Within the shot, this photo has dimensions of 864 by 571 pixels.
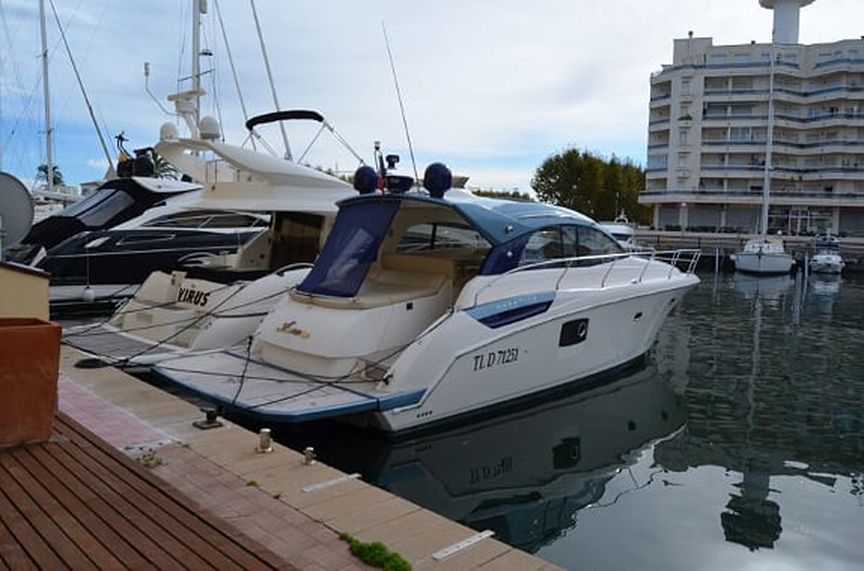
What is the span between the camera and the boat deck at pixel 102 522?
138 inches

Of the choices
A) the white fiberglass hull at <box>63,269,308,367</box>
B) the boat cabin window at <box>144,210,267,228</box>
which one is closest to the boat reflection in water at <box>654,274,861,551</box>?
the white fiberglass hull at <box>63,269,308,367</box>

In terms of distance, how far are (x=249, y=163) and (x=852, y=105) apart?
72.2m

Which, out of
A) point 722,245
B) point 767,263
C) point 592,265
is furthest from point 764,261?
point 592,265

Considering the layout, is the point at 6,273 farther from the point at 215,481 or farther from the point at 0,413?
the point at 215,481

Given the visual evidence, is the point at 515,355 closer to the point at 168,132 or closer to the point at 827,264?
the point at 168,132

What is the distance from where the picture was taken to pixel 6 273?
630 cm

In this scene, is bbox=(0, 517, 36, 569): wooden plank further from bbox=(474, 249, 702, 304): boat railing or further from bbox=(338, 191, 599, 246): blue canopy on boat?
bbox=(338, 191, 599, 246): blue canopy on boat

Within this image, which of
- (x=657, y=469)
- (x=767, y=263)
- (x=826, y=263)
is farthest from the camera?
(x=826, y=263)

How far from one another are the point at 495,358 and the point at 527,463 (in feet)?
4.35

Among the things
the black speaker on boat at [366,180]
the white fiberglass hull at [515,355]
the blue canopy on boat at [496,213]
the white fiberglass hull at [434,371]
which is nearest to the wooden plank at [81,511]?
the white fiberglass hull at [434,371]

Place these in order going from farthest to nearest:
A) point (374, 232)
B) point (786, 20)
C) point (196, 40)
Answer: point (786, 20) → point (196, 40) → point (374, 232)

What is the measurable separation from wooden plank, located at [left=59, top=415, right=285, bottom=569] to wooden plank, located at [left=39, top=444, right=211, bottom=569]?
94 mm

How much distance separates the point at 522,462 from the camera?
8023 mm

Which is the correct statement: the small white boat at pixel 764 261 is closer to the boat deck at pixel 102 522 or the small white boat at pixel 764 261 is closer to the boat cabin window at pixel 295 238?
the boat cabin window at pixel 295 238
